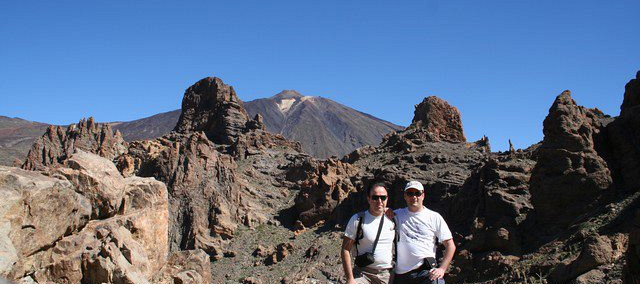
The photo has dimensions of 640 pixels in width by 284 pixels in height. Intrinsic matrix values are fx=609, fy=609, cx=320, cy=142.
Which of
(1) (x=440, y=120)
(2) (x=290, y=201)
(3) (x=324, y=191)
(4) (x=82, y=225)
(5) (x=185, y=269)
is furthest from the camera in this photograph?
(1) (x=440, y=120)

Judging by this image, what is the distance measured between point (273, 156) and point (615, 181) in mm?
68103

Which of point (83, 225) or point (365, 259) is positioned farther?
point (83, 225)

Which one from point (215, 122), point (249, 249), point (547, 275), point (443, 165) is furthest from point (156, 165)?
point (547, 275)

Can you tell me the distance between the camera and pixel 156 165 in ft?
260

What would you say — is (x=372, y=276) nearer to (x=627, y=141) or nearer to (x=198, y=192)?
(x=627, y=141)

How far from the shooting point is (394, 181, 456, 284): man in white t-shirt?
9.48 meters

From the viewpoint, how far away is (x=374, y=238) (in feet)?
31.1

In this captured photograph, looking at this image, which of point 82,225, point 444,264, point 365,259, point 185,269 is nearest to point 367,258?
point 365,259

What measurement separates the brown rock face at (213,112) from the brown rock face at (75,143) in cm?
1357

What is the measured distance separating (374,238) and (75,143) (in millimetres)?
94867

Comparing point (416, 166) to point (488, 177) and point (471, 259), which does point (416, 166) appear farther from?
point (471, 259)

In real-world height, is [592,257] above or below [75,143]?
below

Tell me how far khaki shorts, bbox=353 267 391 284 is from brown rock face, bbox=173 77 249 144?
92.9m

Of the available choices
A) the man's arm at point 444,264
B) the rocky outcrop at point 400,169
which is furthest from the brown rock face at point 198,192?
the man's arm at point 444,264
